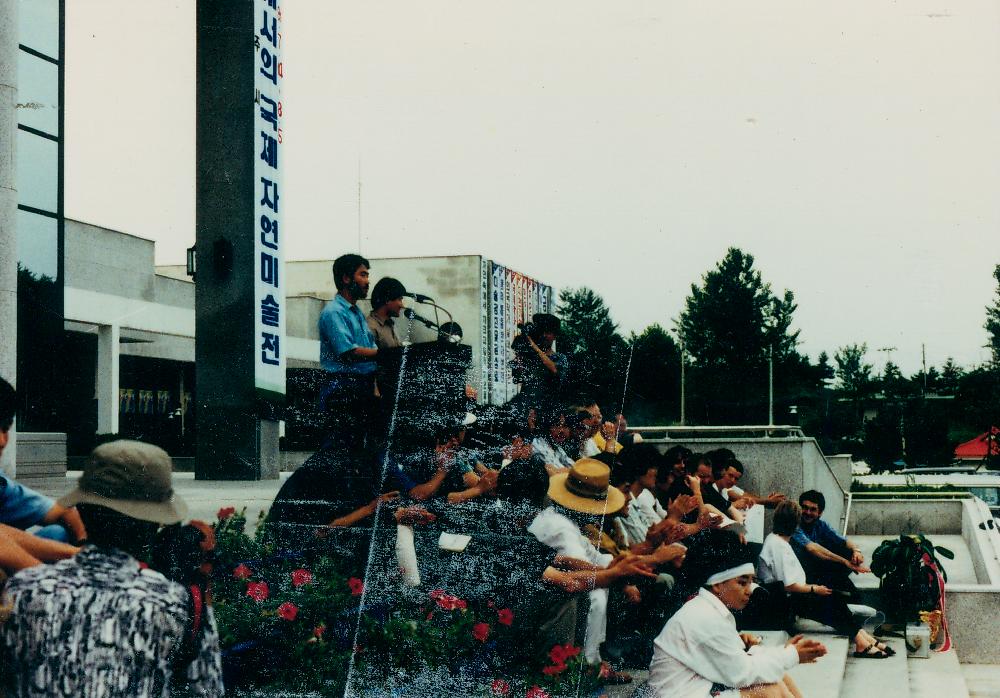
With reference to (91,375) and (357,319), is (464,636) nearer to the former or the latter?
(357,319)

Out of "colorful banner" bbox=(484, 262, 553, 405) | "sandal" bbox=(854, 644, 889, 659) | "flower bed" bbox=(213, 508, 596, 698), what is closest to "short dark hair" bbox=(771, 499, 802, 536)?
"sandal" bbox=(854, 644, 889, 659)

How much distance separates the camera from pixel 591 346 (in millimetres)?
5609

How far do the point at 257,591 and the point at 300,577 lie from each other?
0.19 metres

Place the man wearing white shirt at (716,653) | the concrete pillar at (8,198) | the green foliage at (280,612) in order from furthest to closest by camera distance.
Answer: the man wearing white shirt at (716,653) < the green foliage at (280,612) < the concrete pillar at (8,198)

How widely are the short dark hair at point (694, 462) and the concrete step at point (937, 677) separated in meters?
2.10

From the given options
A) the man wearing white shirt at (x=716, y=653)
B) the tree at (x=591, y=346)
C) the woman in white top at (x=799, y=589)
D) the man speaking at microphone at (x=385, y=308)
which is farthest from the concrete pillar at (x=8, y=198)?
the woman in white top at (x=799, y=589)

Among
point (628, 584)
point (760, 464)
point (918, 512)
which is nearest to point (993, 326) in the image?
point (918, 512)

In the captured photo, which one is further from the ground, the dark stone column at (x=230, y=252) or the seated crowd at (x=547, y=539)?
the dark stone column at (x=230, y=252)

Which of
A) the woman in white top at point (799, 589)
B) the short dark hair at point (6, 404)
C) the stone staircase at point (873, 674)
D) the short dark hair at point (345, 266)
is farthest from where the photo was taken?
the woman in white top at point (799, 589)

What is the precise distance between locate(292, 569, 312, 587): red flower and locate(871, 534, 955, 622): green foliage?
A: 589cm

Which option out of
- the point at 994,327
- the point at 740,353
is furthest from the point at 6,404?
the point at 994,327

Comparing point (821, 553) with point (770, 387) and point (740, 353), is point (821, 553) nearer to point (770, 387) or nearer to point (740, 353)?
point (770, 387)

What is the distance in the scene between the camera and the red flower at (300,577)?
4645 millimetres

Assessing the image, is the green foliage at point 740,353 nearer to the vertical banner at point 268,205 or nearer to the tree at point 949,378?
the vertical banner at point 268,205
